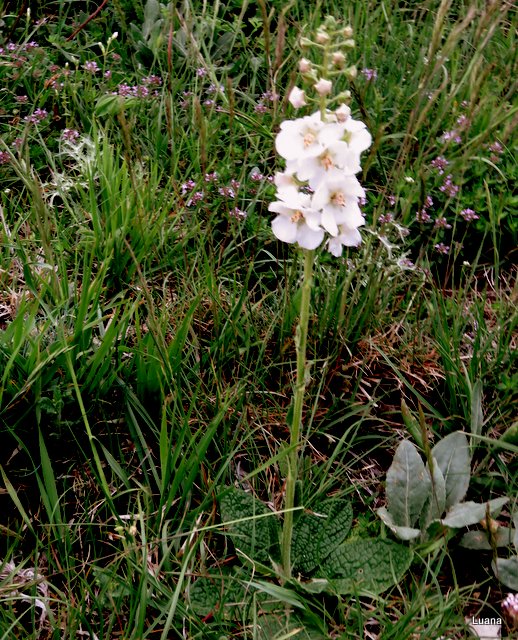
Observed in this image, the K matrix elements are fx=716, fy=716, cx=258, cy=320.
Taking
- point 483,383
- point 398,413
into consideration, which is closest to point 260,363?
point 398,413

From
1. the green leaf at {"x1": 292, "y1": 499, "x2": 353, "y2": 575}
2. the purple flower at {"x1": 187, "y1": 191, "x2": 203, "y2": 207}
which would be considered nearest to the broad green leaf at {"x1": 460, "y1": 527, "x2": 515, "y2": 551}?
the green leaf at {"x1": 292, "y1": 499, "x2": 353, "y2": 575}

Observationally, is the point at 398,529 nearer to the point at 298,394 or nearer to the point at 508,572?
the point at 508,572

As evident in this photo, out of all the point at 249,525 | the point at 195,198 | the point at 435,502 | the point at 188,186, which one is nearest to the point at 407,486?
the point at 435,502

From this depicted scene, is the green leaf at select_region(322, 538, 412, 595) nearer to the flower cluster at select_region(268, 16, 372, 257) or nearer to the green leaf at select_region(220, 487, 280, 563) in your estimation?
the green leaf at select_region(220, 487, 280, 563)

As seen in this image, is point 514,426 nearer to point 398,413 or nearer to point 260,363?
point 398,413

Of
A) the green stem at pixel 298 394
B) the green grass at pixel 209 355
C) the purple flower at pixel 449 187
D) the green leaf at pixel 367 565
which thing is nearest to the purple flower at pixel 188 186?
the green grass at pixel 209 355

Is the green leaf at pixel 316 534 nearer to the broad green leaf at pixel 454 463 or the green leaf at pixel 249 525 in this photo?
the green leaf at pixel 249 525
